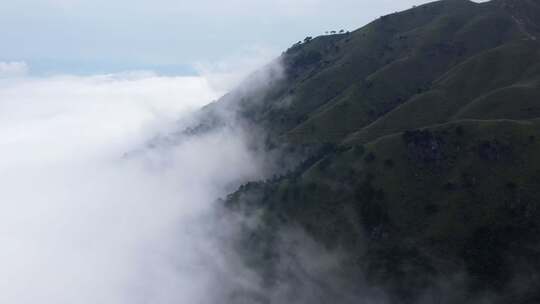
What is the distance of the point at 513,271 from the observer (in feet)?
651

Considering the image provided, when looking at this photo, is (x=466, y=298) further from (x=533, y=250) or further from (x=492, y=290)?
(x=533, y=250)

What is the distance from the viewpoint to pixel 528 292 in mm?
188750

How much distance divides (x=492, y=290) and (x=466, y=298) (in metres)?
10.1

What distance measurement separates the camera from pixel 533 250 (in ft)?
649

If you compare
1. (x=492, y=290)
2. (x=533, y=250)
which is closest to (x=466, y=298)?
(x=492, y=290)

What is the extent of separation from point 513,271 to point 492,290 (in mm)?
10670

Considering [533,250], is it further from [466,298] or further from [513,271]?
[466,298]

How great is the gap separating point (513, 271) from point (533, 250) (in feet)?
35.6

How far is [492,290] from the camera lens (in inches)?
7830

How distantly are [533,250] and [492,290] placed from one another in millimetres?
21490

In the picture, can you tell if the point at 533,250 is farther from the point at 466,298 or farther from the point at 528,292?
the point at 466,298

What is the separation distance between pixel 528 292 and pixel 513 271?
36.6ft

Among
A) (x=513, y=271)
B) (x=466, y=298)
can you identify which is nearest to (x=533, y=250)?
(x=513, y=271)
